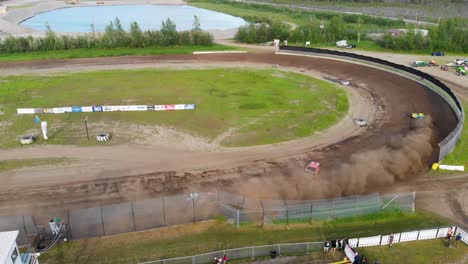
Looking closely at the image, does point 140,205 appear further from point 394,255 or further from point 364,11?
point 364,11

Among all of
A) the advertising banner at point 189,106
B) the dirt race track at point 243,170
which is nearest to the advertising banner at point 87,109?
the dirt race track at point 243,170

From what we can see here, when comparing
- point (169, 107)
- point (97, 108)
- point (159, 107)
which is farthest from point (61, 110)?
point (169, 107)

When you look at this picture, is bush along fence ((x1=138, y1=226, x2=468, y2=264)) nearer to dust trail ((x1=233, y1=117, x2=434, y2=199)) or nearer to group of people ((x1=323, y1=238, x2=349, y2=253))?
group of people ((x1=323, y1=238, x2=349, y2=253))

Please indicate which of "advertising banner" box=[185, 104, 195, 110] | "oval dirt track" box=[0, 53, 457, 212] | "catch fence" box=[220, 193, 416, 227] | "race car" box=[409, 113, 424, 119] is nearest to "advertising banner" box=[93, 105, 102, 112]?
"advertising banner" box=[185, 104, 195, 110]

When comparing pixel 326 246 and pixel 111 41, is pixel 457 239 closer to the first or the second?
pixel 326 246

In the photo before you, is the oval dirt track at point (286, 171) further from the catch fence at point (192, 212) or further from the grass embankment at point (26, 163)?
the grass embankment at point (26, 163)

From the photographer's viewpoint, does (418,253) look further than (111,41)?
No
